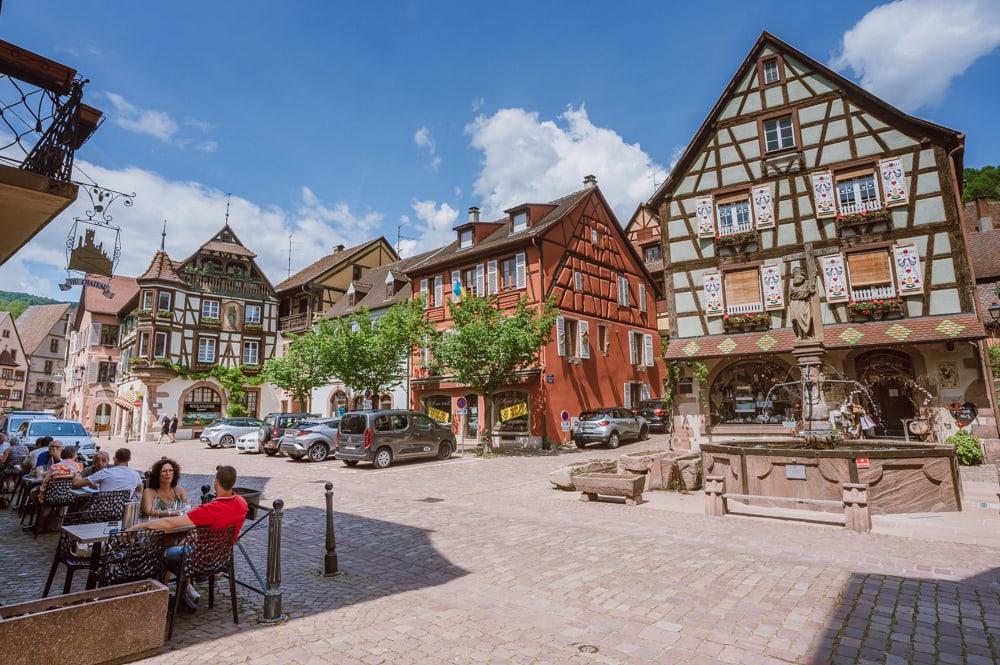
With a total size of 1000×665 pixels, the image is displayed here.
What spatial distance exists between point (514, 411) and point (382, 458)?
9.04 metres

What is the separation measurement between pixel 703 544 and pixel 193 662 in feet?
20.7

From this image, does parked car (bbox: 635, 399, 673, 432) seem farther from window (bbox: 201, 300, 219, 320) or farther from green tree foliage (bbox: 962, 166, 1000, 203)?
green tree foliage (bbox: 962, 166, 1000, 203)

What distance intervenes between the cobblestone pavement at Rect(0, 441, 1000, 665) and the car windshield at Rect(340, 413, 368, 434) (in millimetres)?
8115

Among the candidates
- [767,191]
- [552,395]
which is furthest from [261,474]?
[767,191]

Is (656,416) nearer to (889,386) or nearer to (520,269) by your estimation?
Result: (520,269)

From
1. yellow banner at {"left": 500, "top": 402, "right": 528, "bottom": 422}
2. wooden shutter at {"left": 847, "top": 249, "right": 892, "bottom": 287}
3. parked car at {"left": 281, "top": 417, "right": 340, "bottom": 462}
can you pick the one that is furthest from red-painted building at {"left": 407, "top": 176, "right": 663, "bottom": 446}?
wooden shutter at {"left": 847, "top": 249, "right": 892, "bottom": 287}

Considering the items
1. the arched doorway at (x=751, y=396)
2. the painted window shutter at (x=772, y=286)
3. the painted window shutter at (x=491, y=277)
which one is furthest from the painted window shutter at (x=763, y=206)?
the painted window shutter at (x=491, y=277)

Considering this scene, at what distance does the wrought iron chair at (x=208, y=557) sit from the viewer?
5.02m

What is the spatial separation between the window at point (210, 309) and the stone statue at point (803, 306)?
39700 millimetres

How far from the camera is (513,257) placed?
1073 inches

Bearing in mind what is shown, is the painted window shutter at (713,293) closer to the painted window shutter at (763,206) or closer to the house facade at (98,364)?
the painted window shutter at (763,206)

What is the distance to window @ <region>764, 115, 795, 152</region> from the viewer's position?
20.6m

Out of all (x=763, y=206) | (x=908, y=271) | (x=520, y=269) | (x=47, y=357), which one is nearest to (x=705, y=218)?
(x=763, y=206)

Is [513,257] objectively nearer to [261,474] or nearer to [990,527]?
[261,474]
